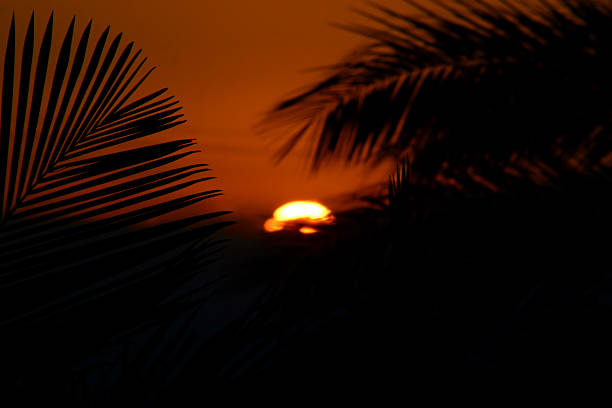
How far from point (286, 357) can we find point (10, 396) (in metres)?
0.33

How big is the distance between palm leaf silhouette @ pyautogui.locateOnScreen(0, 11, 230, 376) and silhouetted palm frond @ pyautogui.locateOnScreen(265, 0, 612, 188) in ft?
3.84

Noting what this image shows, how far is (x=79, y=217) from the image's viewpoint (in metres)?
0.77

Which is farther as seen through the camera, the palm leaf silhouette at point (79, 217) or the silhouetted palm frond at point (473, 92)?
the silhouetted palm frond at point (473, 92)

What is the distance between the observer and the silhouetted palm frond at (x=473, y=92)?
5.98 feet

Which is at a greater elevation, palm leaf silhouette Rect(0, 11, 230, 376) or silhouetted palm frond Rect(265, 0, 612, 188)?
silhouetted palm frond Rect(265, 0, 612, 188)

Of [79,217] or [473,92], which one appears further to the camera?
[473,92]

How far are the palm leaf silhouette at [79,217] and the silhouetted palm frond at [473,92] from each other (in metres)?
1.17

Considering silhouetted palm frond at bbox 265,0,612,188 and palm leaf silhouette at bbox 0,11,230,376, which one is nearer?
palm leaf silhouette at bbox 0,11,230,376

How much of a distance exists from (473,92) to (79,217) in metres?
1.50

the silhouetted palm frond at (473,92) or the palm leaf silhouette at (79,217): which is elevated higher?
the silhouetted palm frond at (473,92)

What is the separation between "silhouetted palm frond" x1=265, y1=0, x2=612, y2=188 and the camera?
1.82m

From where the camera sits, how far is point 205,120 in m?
2.45

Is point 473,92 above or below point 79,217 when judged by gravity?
above

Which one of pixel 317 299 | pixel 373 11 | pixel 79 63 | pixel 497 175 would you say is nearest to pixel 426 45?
pixel 373 11
